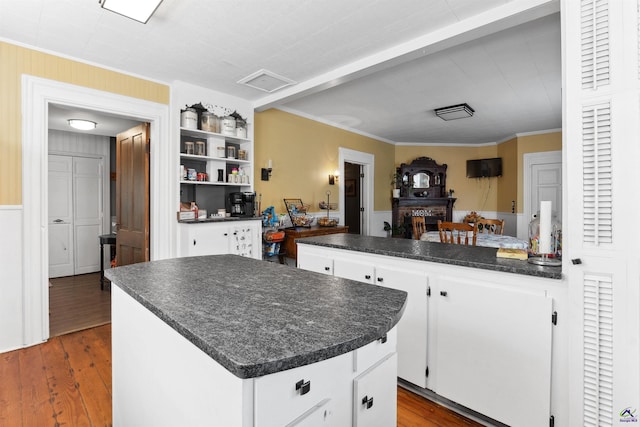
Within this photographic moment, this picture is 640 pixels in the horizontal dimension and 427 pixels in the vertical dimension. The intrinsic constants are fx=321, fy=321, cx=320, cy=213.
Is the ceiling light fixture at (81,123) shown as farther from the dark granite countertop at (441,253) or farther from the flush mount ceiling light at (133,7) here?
the dark granite countertop at (441,253)

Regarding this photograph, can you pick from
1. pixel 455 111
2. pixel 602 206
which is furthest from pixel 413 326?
pixel 455 111

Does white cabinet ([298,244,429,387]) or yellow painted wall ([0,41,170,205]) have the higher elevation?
yellow painted wall ([0,41,170,205])

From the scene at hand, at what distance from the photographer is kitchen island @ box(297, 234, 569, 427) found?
159 cm

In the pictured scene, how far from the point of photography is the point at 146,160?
3.71 metres

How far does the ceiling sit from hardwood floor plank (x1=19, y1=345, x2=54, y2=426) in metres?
2.68

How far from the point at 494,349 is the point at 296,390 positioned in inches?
55.9

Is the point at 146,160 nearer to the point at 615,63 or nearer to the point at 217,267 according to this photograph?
the point at 217,267

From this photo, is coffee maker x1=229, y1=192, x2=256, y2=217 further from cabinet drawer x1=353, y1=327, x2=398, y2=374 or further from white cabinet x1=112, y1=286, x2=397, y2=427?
cabinet drawer x1=353, y1=327, x2=398, y2=374

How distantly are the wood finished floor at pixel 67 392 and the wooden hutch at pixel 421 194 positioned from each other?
569cm

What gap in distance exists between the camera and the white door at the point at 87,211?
555 centimetres

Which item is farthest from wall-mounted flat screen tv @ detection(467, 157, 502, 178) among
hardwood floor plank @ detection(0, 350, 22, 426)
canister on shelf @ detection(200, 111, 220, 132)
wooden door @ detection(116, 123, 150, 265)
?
hardwood floor plank @ detection(0, 350, 22, 426)

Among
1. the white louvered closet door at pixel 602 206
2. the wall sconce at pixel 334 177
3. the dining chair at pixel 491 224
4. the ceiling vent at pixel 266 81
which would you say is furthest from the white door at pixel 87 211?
the white louvered closet door at pixel 602 206

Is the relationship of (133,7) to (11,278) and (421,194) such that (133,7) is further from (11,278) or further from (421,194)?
(421,194)

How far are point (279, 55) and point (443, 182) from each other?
570 cm
